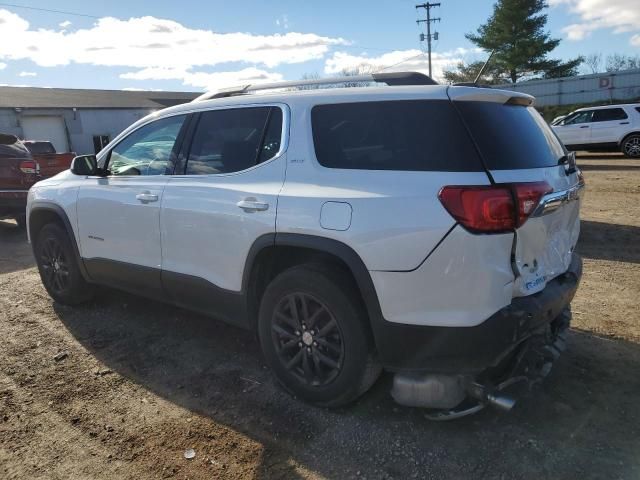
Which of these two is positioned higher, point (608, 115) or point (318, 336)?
point (608, 115)

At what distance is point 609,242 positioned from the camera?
691cm

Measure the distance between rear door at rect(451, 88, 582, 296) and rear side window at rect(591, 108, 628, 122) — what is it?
17.5m

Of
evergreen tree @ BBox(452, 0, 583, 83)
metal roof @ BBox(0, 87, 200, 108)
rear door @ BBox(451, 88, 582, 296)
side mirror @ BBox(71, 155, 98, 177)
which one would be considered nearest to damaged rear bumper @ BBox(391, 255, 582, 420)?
rear door @ BBox(451, 88, 582, 296)

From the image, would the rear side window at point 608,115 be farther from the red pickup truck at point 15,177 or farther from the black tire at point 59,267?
the black tire at point 59,267

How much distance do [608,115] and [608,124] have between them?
317 millimetres

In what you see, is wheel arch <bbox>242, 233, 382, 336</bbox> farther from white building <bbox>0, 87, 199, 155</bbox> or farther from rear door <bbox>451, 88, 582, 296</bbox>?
white building <bbox>0, 87, 199, 155</bbox>

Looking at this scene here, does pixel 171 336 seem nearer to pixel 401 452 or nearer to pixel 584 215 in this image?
pixel 401 452

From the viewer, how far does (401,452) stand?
2861mm

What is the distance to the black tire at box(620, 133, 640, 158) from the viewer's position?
18.0 metres

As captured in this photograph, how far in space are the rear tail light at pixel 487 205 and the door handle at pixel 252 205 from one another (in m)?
1.13

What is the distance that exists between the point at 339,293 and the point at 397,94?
1143 mm

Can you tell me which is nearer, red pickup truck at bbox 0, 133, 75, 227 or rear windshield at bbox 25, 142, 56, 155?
red pickup truck at bbox 0, 133, 75, 227

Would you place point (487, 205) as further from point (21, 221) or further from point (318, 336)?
point (21, 221)

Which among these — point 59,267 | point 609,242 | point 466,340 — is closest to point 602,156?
point 609,242
